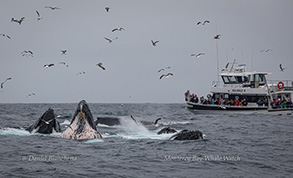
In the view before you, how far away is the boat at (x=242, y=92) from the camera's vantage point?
143 feet

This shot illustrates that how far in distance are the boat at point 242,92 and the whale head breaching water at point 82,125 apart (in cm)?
3063

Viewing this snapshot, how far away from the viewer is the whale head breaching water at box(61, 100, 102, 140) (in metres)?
15.0

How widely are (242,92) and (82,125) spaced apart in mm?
32808

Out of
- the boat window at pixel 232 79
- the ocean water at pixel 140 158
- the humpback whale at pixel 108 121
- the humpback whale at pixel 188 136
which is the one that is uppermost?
the boat window at pixel 232 79

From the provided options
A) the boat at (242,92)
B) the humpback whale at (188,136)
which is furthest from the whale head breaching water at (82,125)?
the boat at (242,92)

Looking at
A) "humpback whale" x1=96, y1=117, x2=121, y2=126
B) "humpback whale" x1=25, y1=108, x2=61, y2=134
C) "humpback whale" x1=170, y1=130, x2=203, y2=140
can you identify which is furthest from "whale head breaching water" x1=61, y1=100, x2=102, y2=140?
"humpback whale" x1=96, y1=117, x2=121, y2=126

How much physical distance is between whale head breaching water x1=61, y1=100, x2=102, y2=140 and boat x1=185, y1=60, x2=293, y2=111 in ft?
100

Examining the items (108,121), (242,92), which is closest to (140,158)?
(108,121)

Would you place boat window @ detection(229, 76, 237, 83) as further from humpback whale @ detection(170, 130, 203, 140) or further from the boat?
humpback whale @ detection(170, 130, 203, 140)

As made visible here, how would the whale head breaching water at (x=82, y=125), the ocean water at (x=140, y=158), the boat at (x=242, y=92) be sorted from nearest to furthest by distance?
the ocean water at (x=140, y=158) < the whale head breaching water at (x=82, y=125) < the boat at (x=242, y=92)

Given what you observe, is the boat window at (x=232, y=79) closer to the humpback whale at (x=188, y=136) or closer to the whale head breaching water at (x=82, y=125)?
the humpback whale at (x=188, y=136)

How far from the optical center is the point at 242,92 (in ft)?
146

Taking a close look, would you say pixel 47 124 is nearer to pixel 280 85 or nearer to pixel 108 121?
pixel 108 121

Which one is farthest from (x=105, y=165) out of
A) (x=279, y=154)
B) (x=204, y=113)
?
(x=204, y=113)
